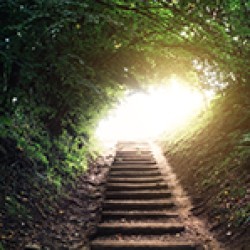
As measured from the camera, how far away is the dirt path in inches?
170

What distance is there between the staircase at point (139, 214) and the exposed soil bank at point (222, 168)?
530 millimetres

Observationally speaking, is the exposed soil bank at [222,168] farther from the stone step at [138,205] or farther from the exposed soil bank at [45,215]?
the exposed soil bank at [45,215]

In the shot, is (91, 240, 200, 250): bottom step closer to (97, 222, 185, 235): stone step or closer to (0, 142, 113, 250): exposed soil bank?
(0, 142, 113, 250): exposed soil bank

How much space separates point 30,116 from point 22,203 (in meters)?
2.32

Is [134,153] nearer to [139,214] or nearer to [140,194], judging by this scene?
[140,194]

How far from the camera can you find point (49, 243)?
4.08 metres

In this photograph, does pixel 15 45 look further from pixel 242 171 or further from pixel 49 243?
pixel 242 171

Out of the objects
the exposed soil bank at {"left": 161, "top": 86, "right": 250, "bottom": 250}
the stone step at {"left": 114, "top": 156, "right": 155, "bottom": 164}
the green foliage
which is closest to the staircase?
the exposed soil bank at {"left": 161, "top": 86, "right": 250, "bottom": 250}

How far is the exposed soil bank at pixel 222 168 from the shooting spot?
4277mm

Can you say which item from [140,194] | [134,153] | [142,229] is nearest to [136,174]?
[140,194]

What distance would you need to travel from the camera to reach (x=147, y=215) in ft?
17.5

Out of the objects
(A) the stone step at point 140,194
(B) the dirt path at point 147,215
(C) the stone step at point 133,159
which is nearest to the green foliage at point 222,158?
(B) the dirt path at point 147,215

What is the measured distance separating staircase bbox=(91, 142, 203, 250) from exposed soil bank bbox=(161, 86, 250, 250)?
53 centimetres

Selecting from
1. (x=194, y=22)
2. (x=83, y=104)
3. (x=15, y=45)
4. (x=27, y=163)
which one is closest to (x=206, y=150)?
(x=83, y=104)
